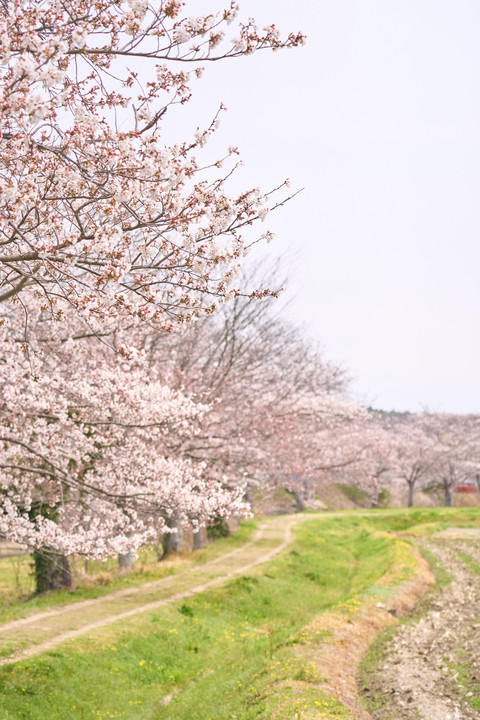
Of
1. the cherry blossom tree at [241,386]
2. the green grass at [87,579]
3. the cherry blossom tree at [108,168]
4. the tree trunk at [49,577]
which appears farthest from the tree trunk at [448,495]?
the cherry blossom tree at [108,168]

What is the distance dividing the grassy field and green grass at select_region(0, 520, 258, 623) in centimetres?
264

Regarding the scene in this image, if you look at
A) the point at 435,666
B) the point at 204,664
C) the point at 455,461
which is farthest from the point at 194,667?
the point at 455,461

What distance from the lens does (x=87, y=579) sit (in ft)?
68.1

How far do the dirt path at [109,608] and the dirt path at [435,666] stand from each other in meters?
7.21

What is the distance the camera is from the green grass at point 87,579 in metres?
17.9

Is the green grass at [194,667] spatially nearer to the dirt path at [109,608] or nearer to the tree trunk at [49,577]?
the dirt path at [109,608]

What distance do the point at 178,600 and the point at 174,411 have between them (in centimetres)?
832

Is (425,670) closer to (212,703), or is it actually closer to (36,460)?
(212,703)

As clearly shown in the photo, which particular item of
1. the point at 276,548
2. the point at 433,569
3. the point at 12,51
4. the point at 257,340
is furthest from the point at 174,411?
the point at 276,548

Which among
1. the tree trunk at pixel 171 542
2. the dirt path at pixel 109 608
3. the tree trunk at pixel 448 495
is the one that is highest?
the tree trunk at pixel 171 542

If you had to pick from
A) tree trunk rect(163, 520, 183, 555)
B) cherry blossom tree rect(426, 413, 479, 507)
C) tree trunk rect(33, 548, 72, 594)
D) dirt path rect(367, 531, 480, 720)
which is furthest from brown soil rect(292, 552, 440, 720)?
cherry blossom tree rect(426, 413, 479, 507)

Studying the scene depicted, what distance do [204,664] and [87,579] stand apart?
6.96m

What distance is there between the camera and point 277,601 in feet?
69.2

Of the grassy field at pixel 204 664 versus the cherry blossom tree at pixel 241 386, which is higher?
the cherry blossom tree at pixel 241 386
